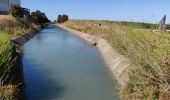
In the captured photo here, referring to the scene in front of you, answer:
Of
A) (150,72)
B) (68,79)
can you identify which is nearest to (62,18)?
(68,79)

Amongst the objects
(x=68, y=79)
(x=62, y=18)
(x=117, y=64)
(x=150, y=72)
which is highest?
(x=150, y=72)

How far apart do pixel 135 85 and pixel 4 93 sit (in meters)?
3.20

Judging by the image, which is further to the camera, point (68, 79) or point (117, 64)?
point (117, 64)

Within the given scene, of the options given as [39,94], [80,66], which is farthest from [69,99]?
[80,66]

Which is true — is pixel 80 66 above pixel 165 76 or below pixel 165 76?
below

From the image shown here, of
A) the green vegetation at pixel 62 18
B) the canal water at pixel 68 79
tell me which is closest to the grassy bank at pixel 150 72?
the canal water at pixel 68 79

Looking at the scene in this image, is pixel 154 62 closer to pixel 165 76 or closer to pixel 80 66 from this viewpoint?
pixel 165 76

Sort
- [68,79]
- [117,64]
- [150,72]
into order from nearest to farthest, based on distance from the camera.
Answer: [150,72] → [68,79] → [117,64]

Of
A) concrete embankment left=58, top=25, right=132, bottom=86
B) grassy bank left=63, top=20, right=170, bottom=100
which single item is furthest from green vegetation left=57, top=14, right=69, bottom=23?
grassy bank left=63, top=20, right=170, bottom=100

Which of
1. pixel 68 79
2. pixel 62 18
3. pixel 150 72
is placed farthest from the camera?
pixel 62 18

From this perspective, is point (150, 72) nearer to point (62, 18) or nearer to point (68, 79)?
point (68, 79)

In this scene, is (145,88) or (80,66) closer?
(145,88)

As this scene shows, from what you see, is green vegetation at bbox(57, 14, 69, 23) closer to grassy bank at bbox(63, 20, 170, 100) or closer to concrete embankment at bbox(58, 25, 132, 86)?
concrete embankment at bbox(58, 25, 132, 86)

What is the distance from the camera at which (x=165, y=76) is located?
876 cm
